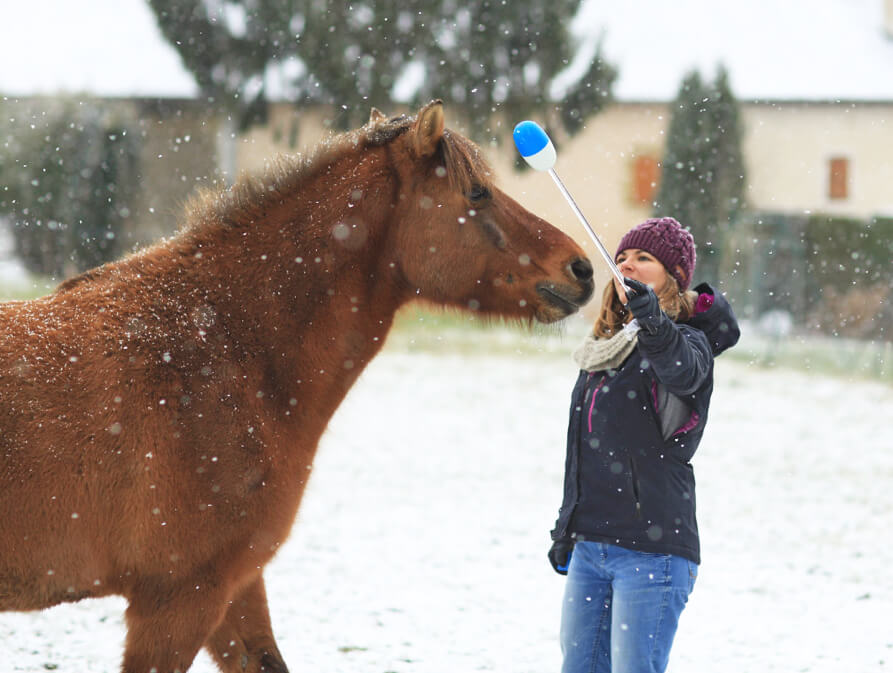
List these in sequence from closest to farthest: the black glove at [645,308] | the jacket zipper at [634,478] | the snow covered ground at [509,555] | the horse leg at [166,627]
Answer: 1. the black glove at [645,308]
2. the horse leg at [166,627]
3. the jacket zipper at [634,478]
4. the snow covered ground at [509,555]

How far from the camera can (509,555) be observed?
22.0ft

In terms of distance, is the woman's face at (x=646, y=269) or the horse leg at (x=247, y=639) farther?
the horse leg at (x=247, y=639)

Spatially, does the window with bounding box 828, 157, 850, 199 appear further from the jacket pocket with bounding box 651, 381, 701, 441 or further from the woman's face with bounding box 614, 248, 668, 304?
the jacket pocket with bounding box 651, 381, 701, 441

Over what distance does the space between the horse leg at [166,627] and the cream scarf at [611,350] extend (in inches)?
53.6

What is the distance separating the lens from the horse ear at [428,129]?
2938 mm

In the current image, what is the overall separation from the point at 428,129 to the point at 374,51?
16.1 meters

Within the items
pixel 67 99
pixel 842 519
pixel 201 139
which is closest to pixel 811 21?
pixel 201 139

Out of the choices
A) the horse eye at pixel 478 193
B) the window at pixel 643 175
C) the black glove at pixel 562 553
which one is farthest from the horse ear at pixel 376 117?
the window at pixel 643 175

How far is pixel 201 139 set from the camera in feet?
75.8

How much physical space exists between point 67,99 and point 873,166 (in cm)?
2147

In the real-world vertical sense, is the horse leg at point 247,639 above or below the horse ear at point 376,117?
below

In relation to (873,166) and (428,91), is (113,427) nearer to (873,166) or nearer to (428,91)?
(428,91)

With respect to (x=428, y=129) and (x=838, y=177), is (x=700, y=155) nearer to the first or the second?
(x=838, y=177)

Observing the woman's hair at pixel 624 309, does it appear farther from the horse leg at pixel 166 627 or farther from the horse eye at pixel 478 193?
the horse leg at pixel 166 627
